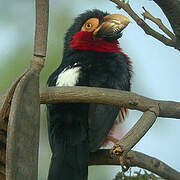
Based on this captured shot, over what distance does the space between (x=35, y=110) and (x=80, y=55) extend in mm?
1143

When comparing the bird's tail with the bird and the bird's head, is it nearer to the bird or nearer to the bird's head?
the bird

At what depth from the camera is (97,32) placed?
2273mm

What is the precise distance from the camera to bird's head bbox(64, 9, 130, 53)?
2217 mm

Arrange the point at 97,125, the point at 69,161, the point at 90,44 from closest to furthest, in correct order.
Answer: the point at 69,161
the point at 97,125
the point at 90,44

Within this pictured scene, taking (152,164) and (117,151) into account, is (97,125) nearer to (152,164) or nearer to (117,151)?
(152,164)

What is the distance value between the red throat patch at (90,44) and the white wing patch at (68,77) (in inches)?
10.2

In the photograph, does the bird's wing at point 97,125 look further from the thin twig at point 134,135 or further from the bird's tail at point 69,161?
the thin twig at point 134,135

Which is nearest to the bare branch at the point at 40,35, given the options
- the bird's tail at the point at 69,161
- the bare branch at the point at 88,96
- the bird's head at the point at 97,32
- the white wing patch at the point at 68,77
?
the bare branch at the point at 88,96

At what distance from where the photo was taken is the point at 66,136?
5.73ft

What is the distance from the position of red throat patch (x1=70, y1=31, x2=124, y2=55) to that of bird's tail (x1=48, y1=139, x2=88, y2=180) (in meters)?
0.62

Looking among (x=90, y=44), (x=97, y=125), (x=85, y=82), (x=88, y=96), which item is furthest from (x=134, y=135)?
(x=90, y=44)

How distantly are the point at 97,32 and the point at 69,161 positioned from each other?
853 millimetres

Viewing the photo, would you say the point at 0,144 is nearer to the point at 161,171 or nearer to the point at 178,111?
the point at 178,111

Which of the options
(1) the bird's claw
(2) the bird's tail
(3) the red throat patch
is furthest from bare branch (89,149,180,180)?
(3) the red throat patch
